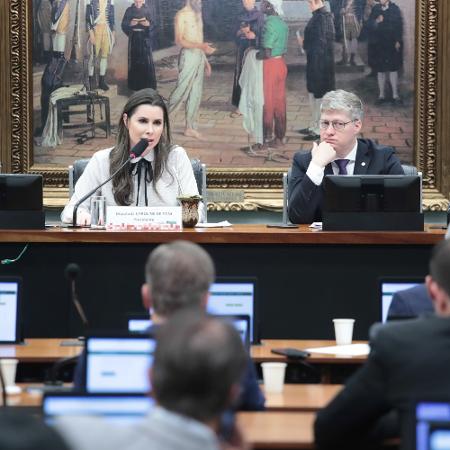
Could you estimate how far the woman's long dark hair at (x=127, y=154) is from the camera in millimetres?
7207

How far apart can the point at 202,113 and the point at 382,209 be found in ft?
9.74

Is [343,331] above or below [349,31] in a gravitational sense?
below

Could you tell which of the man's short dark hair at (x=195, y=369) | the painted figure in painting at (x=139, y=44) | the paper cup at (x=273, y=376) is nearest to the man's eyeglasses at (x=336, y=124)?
the painted figure in painting at (x=139, y=44)

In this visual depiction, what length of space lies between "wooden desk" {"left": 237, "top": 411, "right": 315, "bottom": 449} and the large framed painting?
18.7 feet

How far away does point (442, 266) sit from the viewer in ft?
10.7

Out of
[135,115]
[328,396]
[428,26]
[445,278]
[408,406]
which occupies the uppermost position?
[428,26]

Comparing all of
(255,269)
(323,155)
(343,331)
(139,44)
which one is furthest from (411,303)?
(139,44)

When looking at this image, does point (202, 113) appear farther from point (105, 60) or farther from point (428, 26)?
point (428, 26)

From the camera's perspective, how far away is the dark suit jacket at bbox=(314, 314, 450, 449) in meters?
3.10

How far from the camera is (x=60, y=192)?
9219mm

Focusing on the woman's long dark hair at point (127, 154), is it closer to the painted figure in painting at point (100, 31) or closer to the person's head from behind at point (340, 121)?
the person's head from behind at point (340, 121)

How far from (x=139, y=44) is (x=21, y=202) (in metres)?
2.94

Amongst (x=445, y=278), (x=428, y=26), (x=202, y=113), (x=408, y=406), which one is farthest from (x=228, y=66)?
(x=408, y=406)

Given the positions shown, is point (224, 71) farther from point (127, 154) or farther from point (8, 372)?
point (8, 372)
